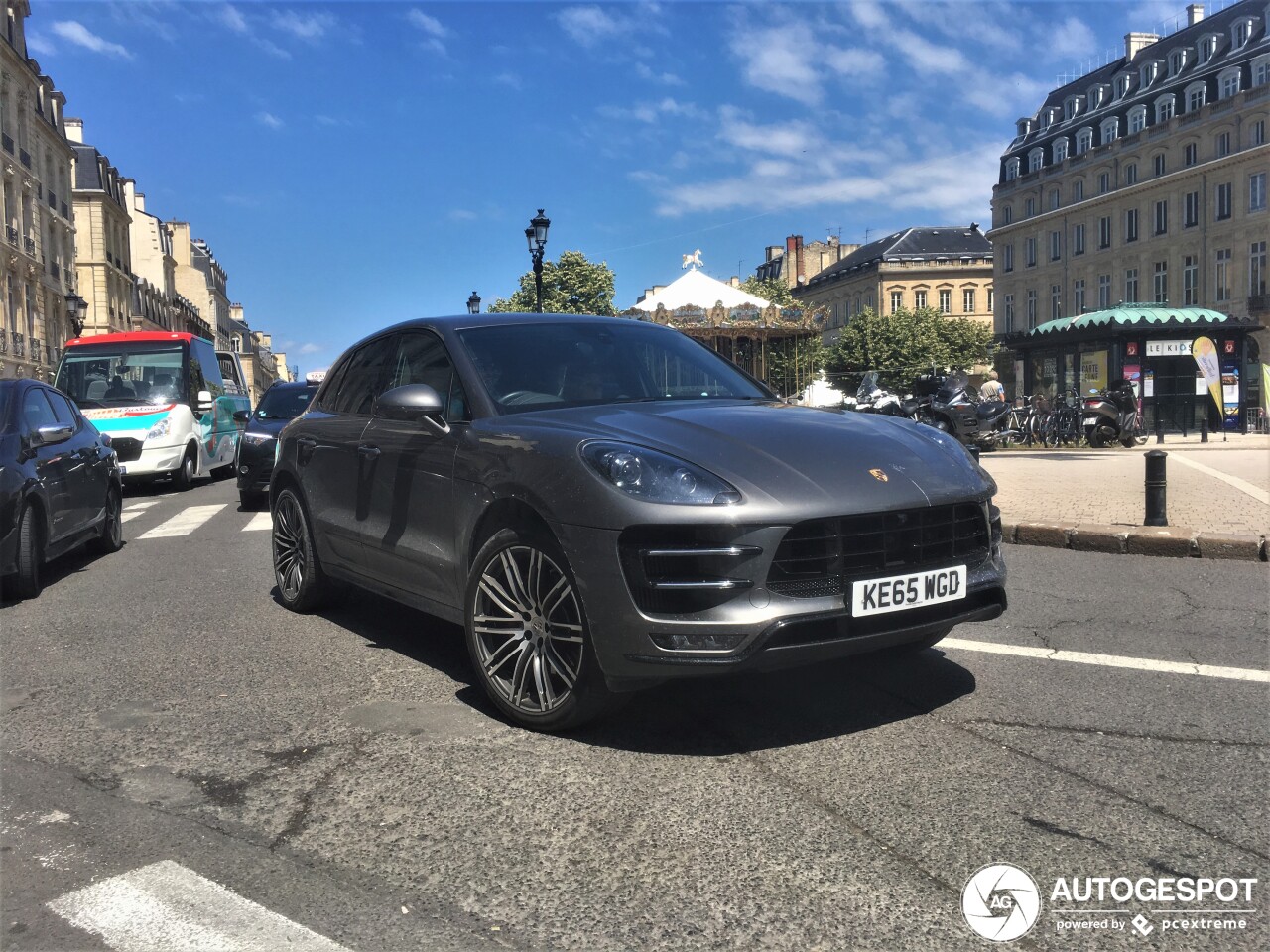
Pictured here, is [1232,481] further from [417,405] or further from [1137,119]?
[1137,119]

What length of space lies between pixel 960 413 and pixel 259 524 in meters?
12.1

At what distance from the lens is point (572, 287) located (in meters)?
63.1

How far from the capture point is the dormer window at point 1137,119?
193 feet

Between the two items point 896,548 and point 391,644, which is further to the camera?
point 391,644

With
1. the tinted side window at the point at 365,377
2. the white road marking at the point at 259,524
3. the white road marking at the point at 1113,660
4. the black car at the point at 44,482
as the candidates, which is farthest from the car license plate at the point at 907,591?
the white road marking at the point at 259,524

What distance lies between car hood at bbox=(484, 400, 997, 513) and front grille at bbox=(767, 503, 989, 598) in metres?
0.06

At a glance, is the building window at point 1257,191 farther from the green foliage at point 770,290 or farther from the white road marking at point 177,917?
the white road marking at point 177,917

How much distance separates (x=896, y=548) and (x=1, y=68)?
155 feet

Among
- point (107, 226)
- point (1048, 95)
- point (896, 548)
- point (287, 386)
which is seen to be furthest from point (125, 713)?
point (1048, 95)

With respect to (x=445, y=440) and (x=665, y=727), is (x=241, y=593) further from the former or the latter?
(x=665, y=727)

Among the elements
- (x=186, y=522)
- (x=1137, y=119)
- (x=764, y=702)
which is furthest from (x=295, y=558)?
(x=1137, y=119)

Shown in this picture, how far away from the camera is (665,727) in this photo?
364cm

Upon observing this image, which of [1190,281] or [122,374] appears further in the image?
[1190,281]

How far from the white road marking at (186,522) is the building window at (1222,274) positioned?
173 ft
